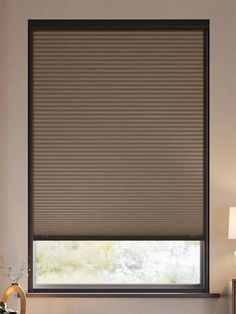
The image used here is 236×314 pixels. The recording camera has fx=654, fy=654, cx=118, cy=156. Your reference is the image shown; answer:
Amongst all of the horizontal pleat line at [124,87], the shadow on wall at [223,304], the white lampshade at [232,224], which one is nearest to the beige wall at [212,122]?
the shadow on wall at [223,304]

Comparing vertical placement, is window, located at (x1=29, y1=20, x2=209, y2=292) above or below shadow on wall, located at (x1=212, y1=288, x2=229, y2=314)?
above

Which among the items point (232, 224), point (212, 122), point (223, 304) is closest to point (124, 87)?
point (212, 122)

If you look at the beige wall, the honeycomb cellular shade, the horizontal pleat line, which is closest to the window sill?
the beige wall

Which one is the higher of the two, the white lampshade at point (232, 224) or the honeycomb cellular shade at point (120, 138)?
the honeycomb cellular shade at point (120, 138)

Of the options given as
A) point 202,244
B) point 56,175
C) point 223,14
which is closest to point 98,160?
point 56,175

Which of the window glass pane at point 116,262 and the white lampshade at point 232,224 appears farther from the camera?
the window glass pane at point 116,262

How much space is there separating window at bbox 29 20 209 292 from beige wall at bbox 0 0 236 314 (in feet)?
0.22

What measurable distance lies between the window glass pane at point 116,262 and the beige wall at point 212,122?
0.16 meters

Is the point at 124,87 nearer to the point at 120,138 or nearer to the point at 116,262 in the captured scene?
the point at 120,138

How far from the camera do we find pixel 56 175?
16.0 ft

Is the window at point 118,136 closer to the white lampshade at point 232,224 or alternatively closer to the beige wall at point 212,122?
the beige wall at point 212,122

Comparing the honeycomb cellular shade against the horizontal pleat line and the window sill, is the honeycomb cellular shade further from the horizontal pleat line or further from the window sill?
the window sill

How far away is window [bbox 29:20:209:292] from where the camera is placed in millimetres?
4867

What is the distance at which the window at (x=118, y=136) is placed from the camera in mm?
4867
